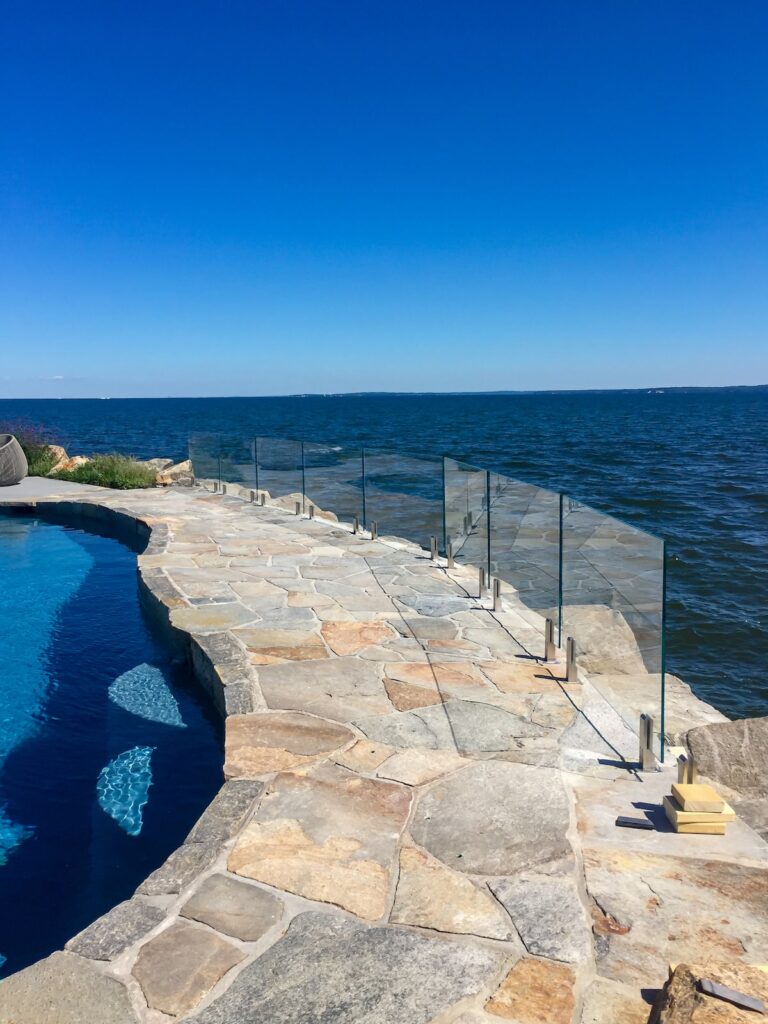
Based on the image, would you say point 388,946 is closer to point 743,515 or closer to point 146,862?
point 146,862

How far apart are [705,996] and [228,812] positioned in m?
2.34

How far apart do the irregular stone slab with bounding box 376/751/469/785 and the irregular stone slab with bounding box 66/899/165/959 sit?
58.3 inches

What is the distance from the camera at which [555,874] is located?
327cm

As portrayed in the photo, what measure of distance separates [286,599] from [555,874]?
15.2ft

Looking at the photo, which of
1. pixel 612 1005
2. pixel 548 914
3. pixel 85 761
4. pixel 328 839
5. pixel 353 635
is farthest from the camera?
pixel 353 635

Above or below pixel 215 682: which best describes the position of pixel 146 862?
below

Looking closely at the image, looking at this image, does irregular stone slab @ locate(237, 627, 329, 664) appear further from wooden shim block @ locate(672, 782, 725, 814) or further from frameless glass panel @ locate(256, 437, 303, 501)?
frameless glass panel @ locate(256, 437, 303, 501)

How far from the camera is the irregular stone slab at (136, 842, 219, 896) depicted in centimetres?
314

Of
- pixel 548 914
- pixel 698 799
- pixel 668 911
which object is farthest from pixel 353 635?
pixel 668 911

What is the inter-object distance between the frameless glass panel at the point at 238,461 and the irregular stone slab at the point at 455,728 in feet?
33.1

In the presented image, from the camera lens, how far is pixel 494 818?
3.71 m

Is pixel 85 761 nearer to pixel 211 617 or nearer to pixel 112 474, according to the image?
pixel 211 617

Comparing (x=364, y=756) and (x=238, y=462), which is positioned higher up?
(x=238, y=462)

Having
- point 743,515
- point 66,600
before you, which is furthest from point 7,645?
point 743,515
